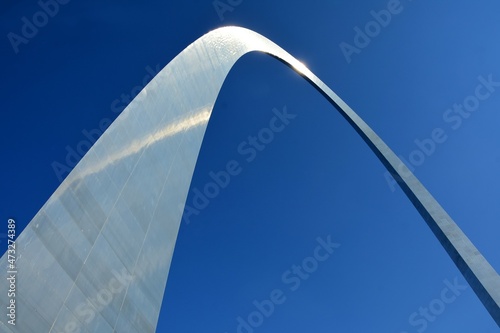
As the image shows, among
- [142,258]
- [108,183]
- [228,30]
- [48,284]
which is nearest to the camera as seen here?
[48,284]

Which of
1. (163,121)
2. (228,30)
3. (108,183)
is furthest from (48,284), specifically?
(228,30)

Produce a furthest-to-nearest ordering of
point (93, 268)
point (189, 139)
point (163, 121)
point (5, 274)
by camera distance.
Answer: point (189, 139) → point (163, 121) → point (93, 268) → point (5, 274)

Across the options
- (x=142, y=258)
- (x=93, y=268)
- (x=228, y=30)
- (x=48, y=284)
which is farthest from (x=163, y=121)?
(x=228, y=30)

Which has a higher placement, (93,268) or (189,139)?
(189,139)

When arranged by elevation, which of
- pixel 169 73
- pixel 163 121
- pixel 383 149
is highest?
pixel 169 73

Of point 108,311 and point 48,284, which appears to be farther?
point 108,311

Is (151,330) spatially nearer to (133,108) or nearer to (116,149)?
(116,149)
